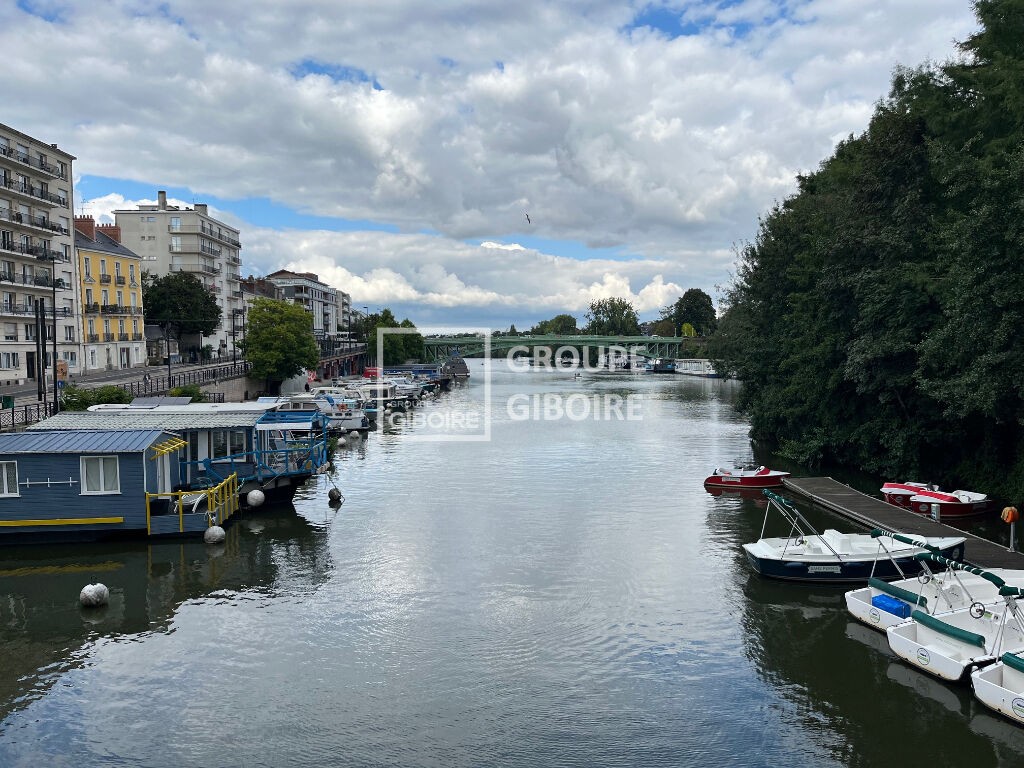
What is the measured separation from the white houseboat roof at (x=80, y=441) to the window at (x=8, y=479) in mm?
517

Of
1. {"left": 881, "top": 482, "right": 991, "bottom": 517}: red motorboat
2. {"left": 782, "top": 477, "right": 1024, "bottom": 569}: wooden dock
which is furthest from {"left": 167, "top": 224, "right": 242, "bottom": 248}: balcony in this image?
{"left": 881, "top": 482, "right": 991, "bottom": 517}: red motorboat

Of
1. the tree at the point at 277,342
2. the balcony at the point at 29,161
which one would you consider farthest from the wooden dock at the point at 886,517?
the balcony at the point at 29,161

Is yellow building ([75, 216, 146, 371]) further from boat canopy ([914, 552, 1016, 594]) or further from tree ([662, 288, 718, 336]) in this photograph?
tree ([662, 288, 718, 336])

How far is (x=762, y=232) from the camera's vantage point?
45.1 meters

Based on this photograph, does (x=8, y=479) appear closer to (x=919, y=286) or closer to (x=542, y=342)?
(x=919, y=286)

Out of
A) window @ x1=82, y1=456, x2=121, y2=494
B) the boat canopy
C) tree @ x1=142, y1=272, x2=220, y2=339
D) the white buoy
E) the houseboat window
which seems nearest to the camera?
the boat canopy

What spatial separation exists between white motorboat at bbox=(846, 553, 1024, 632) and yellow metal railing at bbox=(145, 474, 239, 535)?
760 inches

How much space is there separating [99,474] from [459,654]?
1382cm

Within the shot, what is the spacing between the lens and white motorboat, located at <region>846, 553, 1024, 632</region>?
1659 centimetres

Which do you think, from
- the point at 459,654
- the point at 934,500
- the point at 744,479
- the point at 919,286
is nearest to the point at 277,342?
the point at 744,479

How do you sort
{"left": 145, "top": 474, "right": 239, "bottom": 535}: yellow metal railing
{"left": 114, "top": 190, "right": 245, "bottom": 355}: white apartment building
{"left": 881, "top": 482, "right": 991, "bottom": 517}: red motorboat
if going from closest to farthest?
{"left": 145, "top": 474, "right": 239, "bottom": 535}: yellow metal railing, {"left": 881, "top": 482, "right": 991, "bottom": 517}: red motorboat, {"left": 114, "top": 190, "right": 245, "bottom": 355}: white apartment building

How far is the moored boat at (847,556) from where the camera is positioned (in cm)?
1992

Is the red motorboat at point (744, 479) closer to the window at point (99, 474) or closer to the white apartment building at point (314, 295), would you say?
the window at point (99, 474)

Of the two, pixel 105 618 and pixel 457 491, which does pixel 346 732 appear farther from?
pixel 457 491
